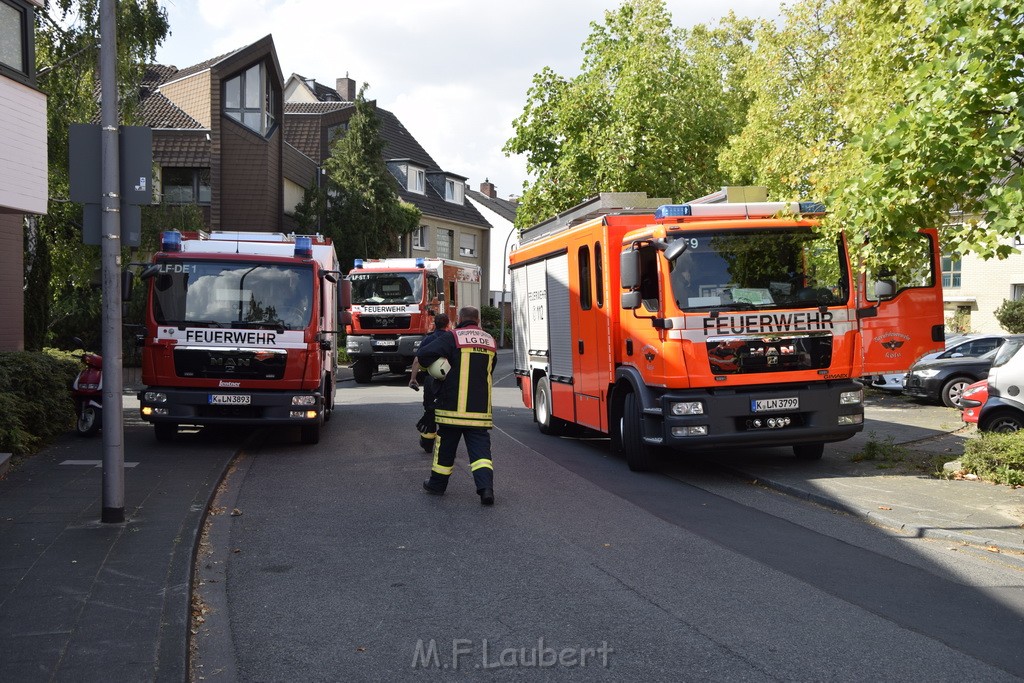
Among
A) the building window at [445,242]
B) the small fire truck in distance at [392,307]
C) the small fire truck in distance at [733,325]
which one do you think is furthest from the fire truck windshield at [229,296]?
the building window at [445,242]

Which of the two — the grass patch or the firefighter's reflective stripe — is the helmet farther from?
the grass patch

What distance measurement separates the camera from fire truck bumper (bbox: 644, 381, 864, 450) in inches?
411

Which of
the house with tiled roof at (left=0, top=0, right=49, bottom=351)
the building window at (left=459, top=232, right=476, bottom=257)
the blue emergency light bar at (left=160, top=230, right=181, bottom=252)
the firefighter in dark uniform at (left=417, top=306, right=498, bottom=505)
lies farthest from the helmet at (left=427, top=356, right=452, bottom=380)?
the building window at (left=459, top=232, right=476, bottom=257)

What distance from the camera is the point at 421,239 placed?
53.8 m

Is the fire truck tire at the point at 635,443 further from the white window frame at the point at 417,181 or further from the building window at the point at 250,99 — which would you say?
the white window frame at the point at 417,181

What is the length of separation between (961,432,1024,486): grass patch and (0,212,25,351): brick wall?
13.9 metres

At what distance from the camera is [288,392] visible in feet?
41.7

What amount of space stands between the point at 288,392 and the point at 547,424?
3.85 metres

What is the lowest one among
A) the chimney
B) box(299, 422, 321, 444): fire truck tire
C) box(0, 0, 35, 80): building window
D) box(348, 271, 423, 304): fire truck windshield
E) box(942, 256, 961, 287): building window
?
box(299, 422, 321, 444): fire truck tire

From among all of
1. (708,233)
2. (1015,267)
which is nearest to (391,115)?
(1015,267)

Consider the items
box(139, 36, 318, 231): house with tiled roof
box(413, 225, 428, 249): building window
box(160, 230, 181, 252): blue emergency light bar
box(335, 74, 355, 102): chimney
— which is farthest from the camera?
box(335, 74, 355, 102): chimney

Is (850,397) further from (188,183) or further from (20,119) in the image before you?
(188,183)

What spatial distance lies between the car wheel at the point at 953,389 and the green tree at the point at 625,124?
31.1 ft

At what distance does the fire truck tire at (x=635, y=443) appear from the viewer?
11.0m
